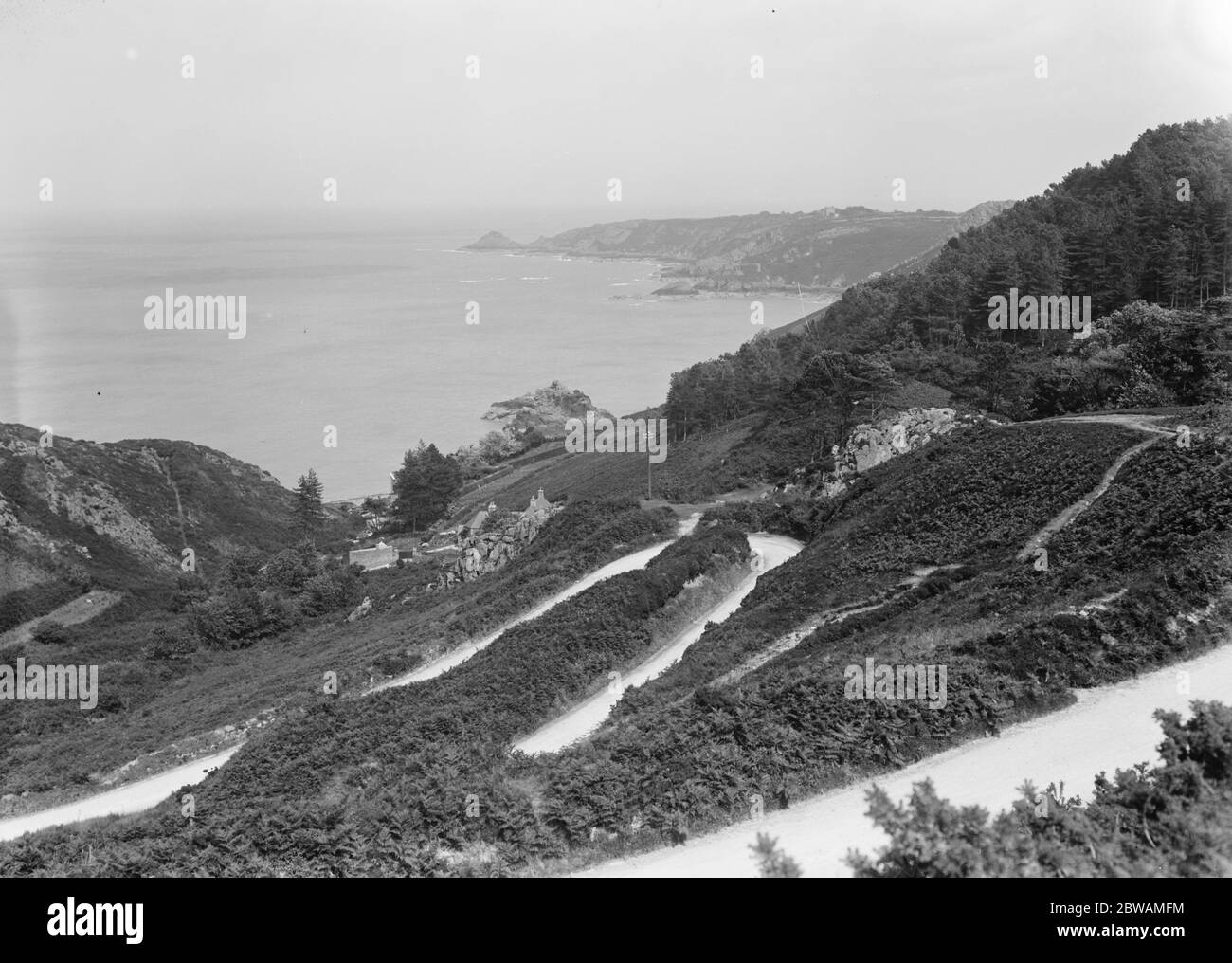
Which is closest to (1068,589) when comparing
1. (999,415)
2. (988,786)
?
(988,786)

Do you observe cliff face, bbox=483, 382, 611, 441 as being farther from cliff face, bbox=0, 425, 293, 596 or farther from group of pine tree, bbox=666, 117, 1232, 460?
cliff face, bbox=0, 425, 293, 596

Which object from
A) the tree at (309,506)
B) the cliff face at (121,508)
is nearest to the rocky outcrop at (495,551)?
the cliff face at (121,508)

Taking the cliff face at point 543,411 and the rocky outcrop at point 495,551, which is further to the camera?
the cliff face at point 543,411

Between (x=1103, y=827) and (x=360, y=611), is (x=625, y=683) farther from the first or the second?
(x=360, y=611)

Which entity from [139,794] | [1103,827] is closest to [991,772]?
[1103,827]

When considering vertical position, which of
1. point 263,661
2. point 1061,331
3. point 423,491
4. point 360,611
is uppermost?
point 1061,331

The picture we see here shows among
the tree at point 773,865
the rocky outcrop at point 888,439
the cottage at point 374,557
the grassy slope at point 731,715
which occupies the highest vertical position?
the rocky outcrop at point 888,439

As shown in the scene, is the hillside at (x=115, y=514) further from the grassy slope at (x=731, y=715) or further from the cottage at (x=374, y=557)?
the grassy slope at (x=731, y=715)

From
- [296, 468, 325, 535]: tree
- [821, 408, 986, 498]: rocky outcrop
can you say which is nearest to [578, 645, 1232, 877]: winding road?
[821, 408, 986, 498]: rocky outcrop
